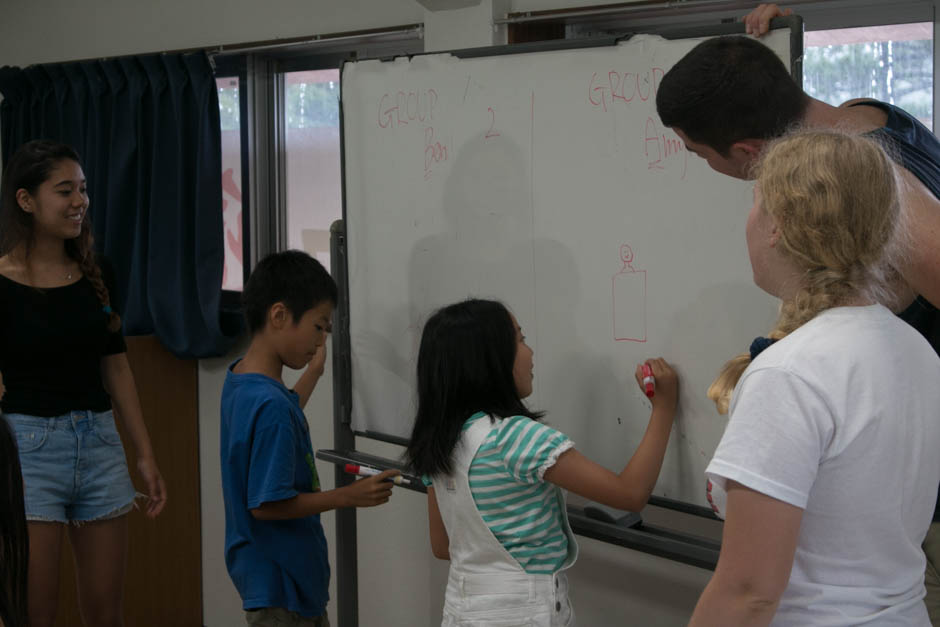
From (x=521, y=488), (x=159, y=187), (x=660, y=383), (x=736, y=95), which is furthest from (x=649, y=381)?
(x=159, y=187)

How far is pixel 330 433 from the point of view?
308cm

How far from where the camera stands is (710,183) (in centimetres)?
167

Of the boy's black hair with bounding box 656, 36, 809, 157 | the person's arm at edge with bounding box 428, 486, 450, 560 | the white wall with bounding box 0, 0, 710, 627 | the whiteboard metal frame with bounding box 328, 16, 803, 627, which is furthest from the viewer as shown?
the white wall with bounding box 0, 0, 710, 627

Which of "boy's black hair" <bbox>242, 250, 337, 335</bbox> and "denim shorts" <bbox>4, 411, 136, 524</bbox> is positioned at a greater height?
"boy's black hair" <bbox>242, 250, 337, 335</bbox>

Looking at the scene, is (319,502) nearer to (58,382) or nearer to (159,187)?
(58,382)

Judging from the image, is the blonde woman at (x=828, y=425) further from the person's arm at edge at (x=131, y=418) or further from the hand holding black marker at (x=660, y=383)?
the person's arm at edge at (x=131, y=418)

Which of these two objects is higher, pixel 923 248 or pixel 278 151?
pixel 278 151

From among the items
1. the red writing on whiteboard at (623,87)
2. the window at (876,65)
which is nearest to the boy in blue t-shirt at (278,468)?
the red writing on whiteboard at (623,87)

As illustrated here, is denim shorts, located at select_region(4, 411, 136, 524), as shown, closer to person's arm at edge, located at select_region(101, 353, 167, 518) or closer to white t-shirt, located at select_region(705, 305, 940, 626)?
person's arm at edge, located at select_region(101, 353, 167, 518)

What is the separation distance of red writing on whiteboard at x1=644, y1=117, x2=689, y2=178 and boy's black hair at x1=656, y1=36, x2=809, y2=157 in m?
0.34

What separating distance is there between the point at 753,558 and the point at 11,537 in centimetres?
83

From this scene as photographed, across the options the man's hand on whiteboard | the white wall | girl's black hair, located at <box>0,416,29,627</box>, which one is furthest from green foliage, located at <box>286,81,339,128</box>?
girl's black hair, located at <box>0,416,29,627</box>

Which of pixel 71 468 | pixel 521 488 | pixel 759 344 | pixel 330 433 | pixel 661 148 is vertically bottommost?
pixel 330 433

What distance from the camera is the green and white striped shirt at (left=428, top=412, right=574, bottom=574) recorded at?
4.96ft
